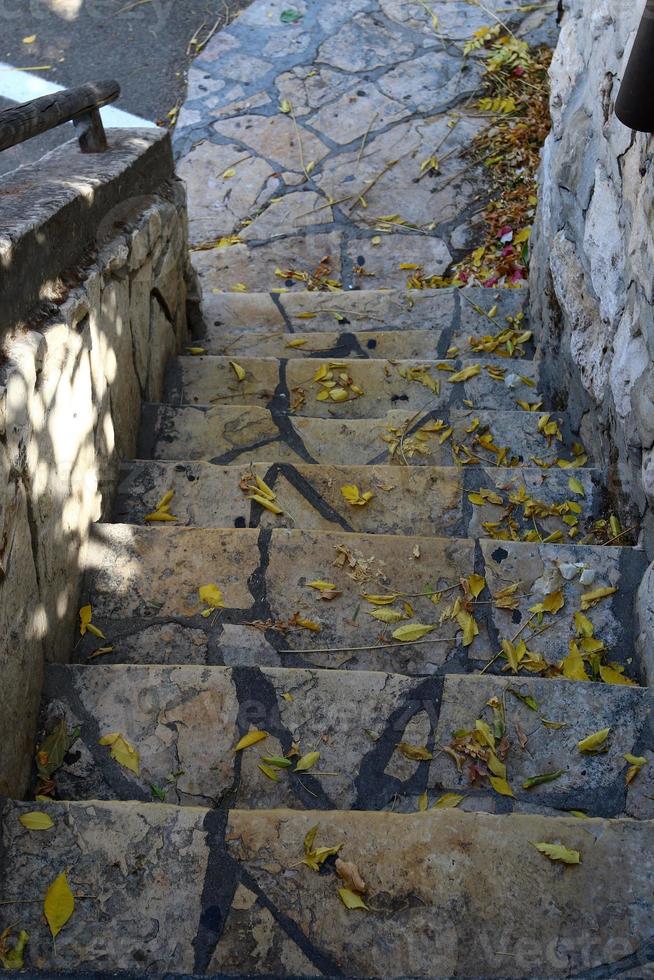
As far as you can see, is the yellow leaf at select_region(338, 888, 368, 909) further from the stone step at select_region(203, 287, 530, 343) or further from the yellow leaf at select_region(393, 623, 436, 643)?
the stone step at select_region(203, 287, 530, 343)

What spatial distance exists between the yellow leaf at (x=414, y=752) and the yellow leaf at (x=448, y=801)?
83 millimetres

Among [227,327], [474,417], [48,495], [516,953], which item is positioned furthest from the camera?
[227,327]

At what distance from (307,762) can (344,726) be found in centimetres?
11

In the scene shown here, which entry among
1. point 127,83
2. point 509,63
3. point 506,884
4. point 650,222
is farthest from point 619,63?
point 127,83

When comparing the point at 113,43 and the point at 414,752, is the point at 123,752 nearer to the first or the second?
the point at 414,752

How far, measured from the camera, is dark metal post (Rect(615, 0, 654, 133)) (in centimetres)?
184

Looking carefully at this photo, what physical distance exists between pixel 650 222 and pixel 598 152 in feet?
2.27

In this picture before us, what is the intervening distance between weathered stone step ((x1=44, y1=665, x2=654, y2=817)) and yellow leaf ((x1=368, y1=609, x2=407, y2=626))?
245 mm

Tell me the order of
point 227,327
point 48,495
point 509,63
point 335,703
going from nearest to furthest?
point 335,703 → point 48,495 → point 227,327 → point 509,63

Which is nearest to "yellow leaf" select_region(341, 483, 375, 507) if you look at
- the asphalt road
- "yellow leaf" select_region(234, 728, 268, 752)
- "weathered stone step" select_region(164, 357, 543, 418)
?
"weathered stone step" select_region(164, 357, 543, 418)

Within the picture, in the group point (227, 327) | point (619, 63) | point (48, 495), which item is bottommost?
point (227, 327)

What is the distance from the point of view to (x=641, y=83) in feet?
6.15

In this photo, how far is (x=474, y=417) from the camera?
3025 millimetres

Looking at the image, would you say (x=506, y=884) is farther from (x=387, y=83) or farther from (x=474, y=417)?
(x=387, y=83)
